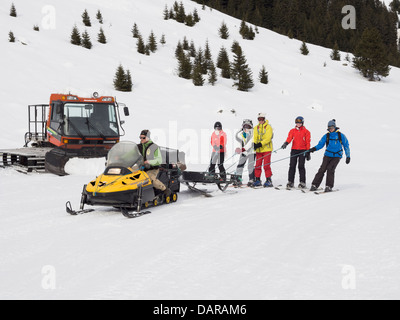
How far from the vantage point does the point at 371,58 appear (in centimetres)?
3622

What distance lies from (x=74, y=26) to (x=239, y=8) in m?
42.7

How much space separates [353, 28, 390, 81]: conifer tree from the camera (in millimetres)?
36156

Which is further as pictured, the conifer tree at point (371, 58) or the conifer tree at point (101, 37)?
the conifer tree at point (371, 58)

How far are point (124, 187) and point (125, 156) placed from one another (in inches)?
26.2

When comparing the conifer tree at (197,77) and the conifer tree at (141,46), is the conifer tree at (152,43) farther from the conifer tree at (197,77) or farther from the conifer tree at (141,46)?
the conifer tree at (197,77)

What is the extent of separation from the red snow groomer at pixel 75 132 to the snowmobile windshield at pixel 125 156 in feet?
17.1

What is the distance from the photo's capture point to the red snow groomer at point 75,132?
508 inches

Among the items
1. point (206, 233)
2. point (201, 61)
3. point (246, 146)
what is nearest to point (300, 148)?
point (246, 146)

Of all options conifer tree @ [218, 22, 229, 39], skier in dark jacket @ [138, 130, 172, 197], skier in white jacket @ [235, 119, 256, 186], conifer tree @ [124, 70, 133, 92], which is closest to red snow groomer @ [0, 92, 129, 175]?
skier in white jacket @ [235, 119, 256, 186]

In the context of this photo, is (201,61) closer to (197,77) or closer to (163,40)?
(197,77)

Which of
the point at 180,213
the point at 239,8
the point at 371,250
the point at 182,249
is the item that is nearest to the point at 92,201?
the point at 180,213

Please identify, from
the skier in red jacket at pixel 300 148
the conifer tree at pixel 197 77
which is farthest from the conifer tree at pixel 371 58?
the skier in red jacket at pixel 300 148

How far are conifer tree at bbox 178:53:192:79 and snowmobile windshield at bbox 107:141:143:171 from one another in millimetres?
24196

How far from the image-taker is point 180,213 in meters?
7.52
